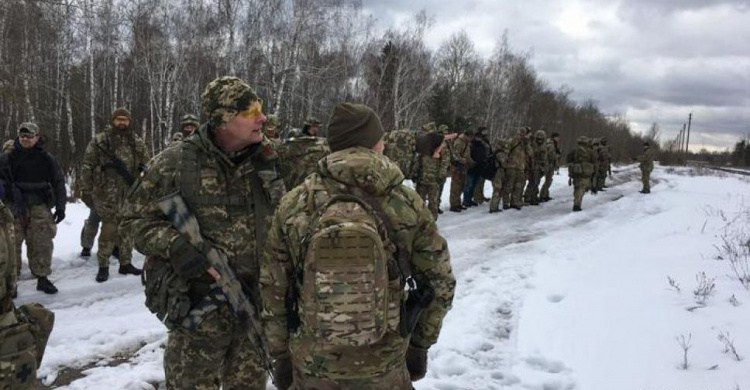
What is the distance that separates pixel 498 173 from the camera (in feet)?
39.8

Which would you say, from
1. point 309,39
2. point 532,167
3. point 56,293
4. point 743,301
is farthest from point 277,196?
point 309,39

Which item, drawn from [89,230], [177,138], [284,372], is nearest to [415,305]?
[284,372]

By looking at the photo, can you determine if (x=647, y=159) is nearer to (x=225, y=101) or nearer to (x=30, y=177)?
(x=30, y=177)

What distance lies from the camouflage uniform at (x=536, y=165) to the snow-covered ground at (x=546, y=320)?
16.1 feet

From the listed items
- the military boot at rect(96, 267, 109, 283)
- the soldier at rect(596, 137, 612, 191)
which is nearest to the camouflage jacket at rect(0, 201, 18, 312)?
the military boot at rect(96, 267, 109, 283)

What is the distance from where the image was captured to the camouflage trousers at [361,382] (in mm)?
1938

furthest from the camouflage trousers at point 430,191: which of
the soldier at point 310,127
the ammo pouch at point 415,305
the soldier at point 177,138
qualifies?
the ammo pouch at point 415,305

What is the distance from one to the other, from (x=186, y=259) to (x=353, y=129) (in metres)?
0.97

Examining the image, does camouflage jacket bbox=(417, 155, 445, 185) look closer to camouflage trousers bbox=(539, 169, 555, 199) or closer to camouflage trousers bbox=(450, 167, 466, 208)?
camouflage trousers bbox=(450, 167, 466, 208)

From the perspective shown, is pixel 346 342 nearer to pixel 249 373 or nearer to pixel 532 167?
pixel 249 373

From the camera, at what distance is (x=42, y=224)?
5.71 m

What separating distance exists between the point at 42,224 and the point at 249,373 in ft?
14.2

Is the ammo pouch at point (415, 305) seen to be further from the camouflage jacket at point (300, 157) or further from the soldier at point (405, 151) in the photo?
the soldier at point (405, 151)

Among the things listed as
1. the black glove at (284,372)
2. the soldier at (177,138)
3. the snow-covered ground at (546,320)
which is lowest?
the snow-covered ground at (546,320)
